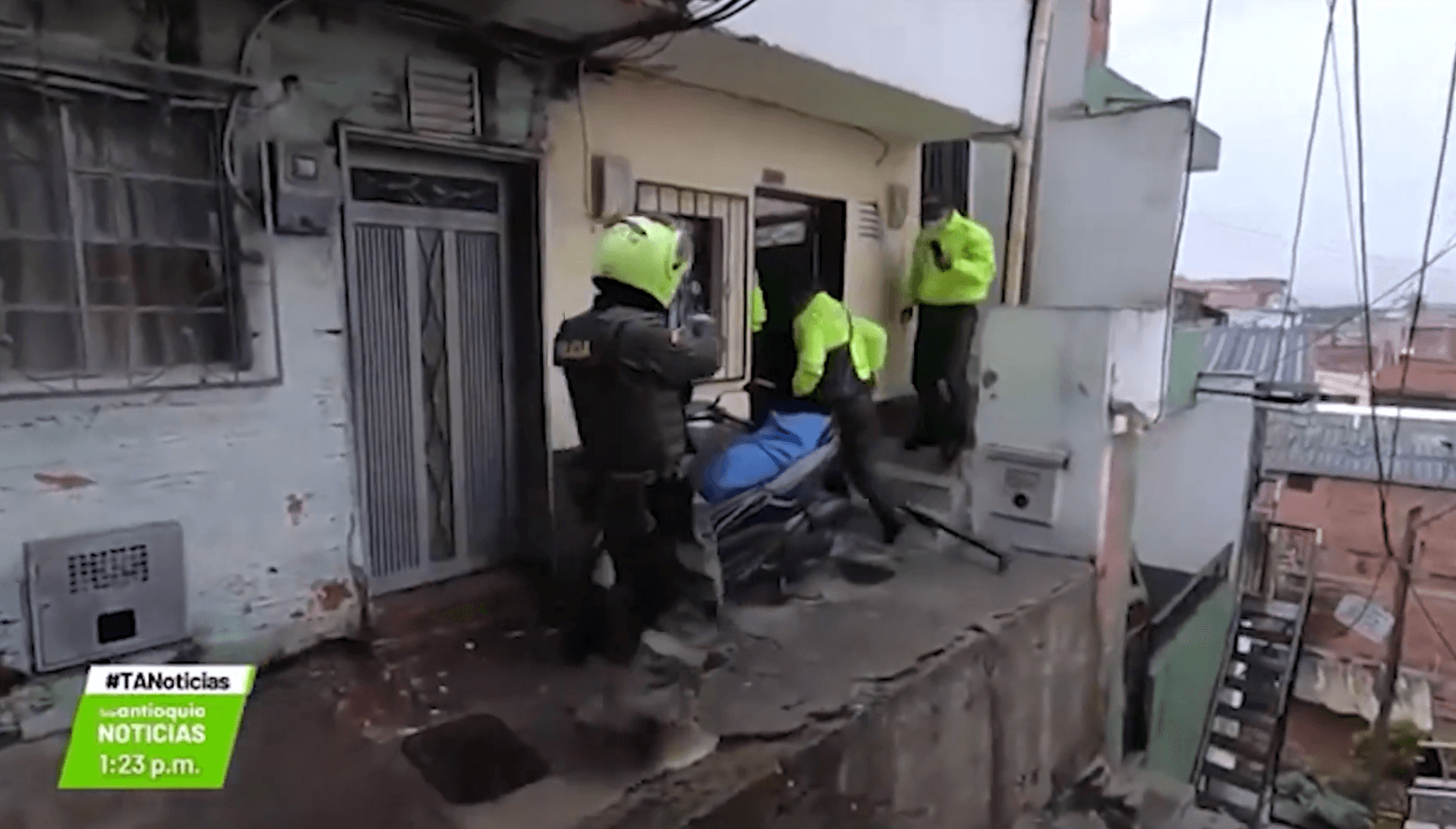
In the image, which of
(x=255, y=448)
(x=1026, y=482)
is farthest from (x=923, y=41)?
(x=255, y=448)

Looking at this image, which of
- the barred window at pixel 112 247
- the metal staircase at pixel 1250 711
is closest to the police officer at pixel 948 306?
the metal staircase at pixel 1250 711

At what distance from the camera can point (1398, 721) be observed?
1283 centimetres

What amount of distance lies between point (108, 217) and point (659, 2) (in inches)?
95.4

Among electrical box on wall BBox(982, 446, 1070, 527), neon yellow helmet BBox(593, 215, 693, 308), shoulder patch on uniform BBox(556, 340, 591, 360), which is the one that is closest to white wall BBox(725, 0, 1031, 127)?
neon yellow helmet BBox(593, 215, 693, 308)

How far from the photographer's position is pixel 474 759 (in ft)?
10.3

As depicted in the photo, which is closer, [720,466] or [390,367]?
[390,367]

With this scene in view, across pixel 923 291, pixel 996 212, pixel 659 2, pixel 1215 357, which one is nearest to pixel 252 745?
pixel 659 2

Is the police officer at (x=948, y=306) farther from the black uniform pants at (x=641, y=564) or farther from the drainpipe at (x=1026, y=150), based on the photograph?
the black uniform pants at (x=641, y=564)

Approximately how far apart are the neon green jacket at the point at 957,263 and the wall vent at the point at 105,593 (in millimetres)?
5554

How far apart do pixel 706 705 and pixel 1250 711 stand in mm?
5627

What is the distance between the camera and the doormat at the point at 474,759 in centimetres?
295

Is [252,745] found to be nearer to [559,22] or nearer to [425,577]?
[425,577]

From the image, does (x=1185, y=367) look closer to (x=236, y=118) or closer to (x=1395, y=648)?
(x=1395, y=648)

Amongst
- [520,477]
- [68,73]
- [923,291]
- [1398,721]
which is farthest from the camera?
[1398,721]
